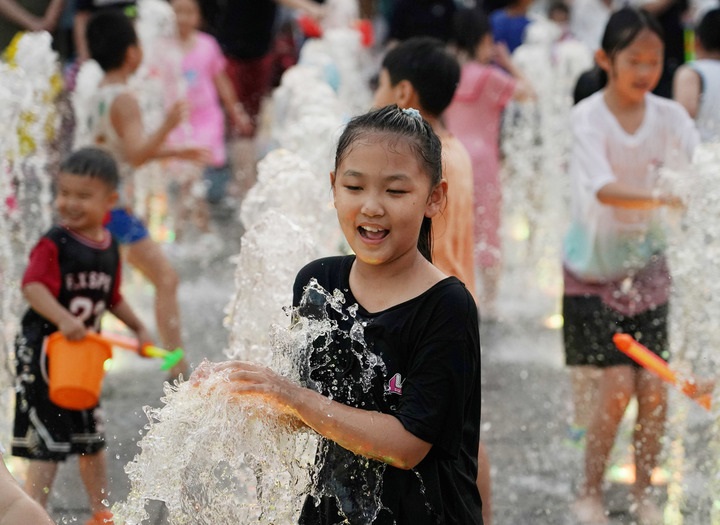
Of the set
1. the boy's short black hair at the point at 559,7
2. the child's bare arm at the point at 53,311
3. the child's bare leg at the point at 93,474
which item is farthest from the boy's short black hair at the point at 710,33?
the boy's short black hair at the point at 559,7

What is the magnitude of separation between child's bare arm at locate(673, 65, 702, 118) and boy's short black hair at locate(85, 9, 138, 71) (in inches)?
98.9

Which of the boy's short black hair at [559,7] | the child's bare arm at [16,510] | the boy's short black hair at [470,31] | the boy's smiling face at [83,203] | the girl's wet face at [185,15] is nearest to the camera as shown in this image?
the child's bare arm at [16,510]

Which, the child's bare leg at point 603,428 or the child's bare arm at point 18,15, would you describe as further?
the child's bare arm at point 18,15

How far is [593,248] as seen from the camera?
4.16m

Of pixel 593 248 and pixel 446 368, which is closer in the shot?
pixel 446 368

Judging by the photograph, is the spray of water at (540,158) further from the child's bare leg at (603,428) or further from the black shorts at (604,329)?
the child's bare leg at (603,428)

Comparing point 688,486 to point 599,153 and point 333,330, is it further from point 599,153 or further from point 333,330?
point 333,330

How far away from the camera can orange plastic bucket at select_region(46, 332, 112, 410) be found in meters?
3.65

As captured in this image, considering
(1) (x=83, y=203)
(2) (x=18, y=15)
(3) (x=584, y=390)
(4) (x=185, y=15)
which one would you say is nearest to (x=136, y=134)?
(1) (x=83, y=203)

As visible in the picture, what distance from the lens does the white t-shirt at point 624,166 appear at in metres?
4.11

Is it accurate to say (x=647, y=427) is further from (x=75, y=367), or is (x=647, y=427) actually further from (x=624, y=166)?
(x=75, y=367)

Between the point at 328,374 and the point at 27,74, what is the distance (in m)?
4.31

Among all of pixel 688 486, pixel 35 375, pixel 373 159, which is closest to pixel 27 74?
pixel 35 375

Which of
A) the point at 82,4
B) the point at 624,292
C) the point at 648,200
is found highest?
the point at 82,4
